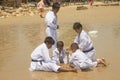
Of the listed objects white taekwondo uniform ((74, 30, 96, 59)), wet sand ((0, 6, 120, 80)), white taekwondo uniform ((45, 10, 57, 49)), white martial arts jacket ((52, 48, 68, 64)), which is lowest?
wet sand ((0, 6, 120, 80))

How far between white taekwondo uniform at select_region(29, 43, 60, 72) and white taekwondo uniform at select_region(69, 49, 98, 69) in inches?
20.1

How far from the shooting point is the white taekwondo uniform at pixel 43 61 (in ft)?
28.7

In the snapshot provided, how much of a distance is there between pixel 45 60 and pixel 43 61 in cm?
8

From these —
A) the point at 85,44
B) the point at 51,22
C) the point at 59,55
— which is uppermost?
the point at 51,22

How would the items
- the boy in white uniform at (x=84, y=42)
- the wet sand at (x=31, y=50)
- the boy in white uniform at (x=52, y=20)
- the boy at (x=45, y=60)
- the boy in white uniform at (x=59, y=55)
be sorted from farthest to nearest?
the boy in white uniform at (x=52, y=20), the boy in white uniform at (x=59, y=55), the boy in white uniform at (x=84, y=42), the boy at (x=45, y=60), the wet sand at (x=31, y=50)

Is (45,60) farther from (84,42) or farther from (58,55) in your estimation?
(84,42)

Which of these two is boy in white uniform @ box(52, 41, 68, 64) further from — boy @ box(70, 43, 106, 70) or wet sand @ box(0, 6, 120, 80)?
wet sand @ box(0, 6, 120, 80)

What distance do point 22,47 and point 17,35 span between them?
126 inches

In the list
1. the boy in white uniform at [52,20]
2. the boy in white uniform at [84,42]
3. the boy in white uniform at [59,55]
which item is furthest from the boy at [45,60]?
the boy in white uniform at [52,20]

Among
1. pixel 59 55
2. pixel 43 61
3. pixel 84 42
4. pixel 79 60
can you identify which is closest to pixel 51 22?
pixel 59 55

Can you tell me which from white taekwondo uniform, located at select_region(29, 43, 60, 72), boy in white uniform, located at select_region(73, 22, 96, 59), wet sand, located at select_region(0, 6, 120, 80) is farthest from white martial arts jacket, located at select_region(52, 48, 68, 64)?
wet sand, located at select_region(0, 6, 120, 80)

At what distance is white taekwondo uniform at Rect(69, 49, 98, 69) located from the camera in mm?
8828

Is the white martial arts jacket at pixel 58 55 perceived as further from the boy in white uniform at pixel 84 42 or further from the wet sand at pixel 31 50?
the wet sand at pixel 31 50

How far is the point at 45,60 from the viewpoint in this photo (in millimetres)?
8844
